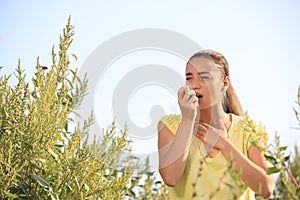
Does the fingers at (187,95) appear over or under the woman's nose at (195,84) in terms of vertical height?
under

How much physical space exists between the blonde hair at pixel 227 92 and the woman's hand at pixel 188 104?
44cm

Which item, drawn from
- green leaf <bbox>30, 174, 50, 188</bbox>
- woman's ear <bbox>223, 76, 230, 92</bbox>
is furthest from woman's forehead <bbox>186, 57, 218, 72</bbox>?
green leaf <bbox>30, 174, 50, 188</bbox>

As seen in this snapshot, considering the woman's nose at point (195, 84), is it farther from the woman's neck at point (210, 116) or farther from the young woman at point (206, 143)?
the woman's neck at point (210, 116)

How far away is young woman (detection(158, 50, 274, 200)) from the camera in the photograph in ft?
6.37

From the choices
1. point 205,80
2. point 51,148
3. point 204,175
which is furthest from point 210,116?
point 51,148

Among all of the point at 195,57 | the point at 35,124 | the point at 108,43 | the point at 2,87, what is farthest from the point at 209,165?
the point at 108,43

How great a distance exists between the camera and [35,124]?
6.20 ft

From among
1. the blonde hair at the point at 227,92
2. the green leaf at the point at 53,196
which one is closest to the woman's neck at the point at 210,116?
the blonde hair at the point at 227,92

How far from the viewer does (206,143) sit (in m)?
2.07

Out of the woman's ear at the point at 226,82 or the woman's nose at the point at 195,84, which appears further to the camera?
the woman's ear at the point at 226,82

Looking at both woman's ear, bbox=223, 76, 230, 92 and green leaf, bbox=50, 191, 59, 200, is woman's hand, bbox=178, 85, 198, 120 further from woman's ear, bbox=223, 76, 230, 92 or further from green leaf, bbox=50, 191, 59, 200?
green leaf, bbox=50, 191, 59, 200

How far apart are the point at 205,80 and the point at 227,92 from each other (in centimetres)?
44

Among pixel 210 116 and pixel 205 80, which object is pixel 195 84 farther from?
pixel 210 116

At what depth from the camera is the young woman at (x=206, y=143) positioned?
1.94m
